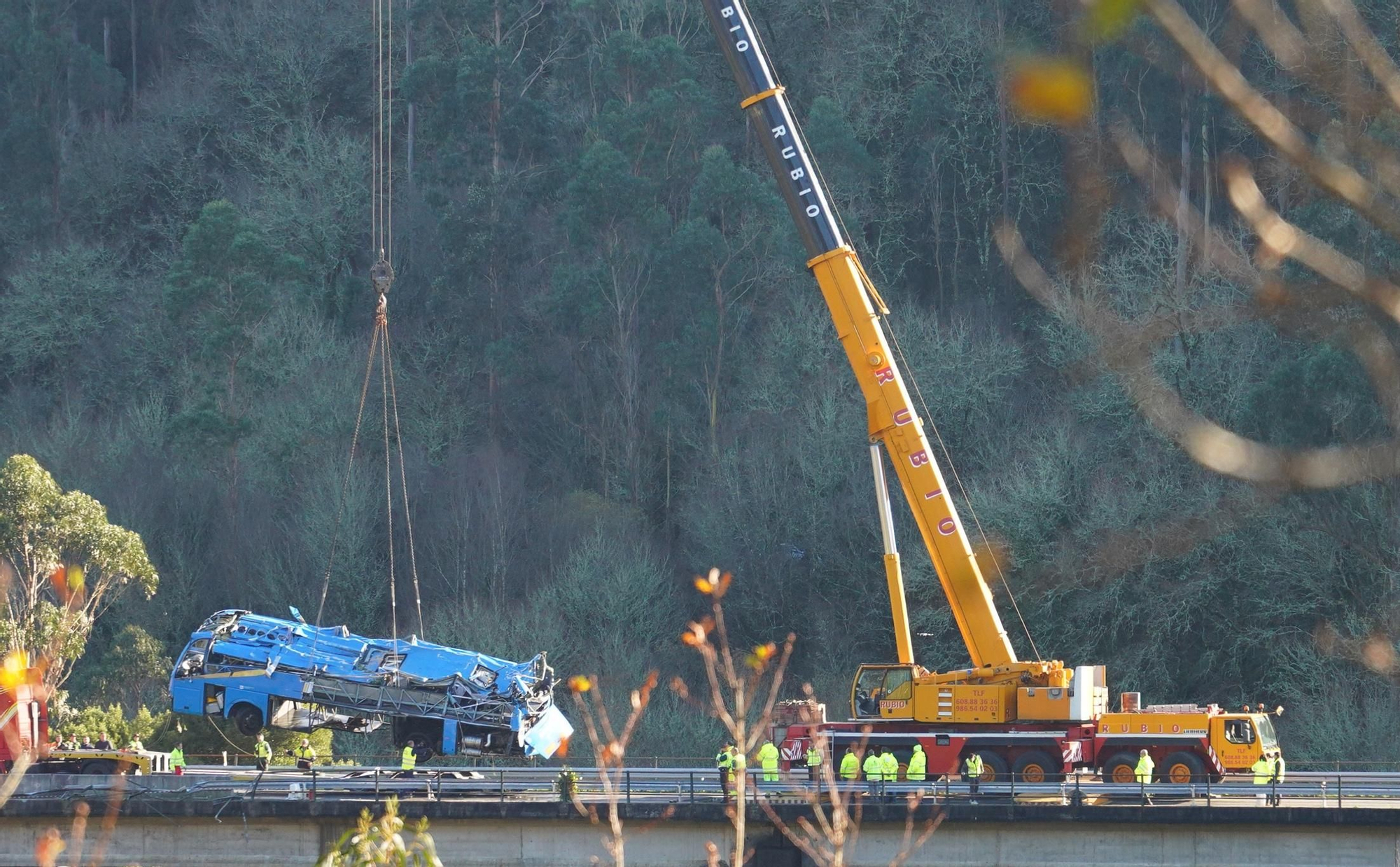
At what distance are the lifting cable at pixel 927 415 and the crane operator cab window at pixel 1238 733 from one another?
12.0 feet

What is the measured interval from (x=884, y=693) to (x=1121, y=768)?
423 centimetres

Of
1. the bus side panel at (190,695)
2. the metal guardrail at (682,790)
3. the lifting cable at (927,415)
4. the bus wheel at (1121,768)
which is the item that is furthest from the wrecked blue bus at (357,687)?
the bus wheel at (1121,768)

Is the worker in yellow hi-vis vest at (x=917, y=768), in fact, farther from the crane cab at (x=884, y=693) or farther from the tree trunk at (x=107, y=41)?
the tree trunk at (x=107, y=41)

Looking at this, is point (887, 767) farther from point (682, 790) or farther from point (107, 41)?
point (107, 41)

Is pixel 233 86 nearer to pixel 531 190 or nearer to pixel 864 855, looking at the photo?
pixel 531 190

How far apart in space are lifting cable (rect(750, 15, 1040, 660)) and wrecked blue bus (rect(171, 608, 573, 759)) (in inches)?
358

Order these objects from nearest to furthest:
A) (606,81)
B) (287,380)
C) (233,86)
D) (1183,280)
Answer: (1183,280) → (287,380) → (606,81) → (233,86)

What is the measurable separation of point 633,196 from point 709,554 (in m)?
14.8

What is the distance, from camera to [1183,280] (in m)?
57.8

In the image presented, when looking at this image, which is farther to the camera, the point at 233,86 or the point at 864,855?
the point at 233,86

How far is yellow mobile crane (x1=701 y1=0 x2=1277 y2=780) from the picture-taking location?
31.5 meters

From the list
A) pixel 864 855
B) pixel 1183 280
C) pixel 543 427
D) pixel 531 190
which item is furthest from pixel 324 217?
pixel 864 855

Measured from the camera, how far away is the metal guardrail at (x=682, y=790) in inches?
1126

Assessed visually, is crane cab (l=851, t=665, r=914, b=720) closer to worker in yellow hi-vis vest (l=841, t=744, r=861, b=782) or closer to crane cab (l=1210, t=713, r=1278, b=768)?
worker in yellow hi-vis vest (l=841, t=744, r=861, b=782)
